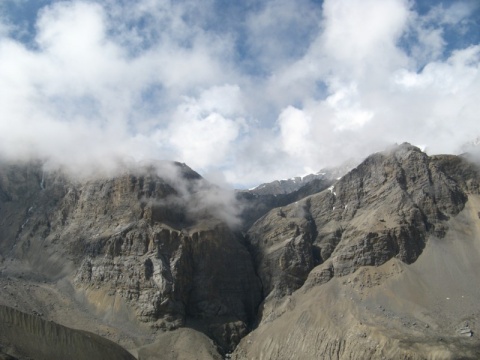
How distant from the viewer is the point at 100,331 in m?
150

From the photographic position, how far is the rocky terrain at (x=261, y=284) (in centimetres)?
14588

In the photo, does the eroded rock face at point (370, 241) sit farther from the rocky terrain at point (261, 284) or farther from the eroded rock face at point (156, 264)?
the eroded rock face at point (156, 264)

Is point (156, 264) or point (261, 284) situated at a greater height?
point (156, 264)

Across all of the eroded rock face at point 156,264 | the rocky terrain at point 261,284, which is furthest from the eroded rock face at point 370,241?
the eroded rock face at point 156,264

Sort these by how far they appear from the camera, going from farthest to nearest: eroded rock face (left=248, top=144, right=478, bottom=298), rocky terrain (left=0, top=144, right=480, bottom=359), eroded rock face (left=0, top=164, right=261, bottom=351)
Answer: eroded rock face (left=248, top=144, right=478, bottom=298), eroded rock face (left=0, top=164, right=261, bottom=351), rocky terrain (left=0, top=144, right=480, bottom=359)

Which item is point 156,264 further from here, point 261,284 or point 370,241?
point 370,241

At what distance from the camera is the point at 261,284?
192m

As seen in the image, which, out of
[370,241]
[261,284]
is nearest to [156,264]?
[261,284]

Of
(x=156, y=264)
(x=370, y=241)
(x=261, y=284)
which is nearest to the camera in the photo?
(x=156, y=264)

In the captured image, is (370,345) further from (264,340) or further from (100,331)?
(100,331)

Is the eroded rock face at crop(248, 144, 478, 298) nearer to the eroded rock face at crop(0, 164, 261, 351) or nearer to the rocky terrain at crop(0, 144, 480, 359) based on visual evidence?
the rocky terrain at crop(0, 144, 480, 359)

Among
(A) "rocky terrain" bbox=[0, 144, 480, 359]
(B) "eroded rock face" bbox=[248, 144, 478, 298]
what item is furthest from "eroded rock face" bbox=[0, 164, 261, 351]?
(B) "eroded rock face" bbox=[248, 144, 478, 298]

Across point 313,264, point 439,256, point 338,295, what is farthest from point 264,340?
point 439,256

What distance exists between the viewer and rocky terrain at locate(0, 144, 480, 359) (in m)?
146
